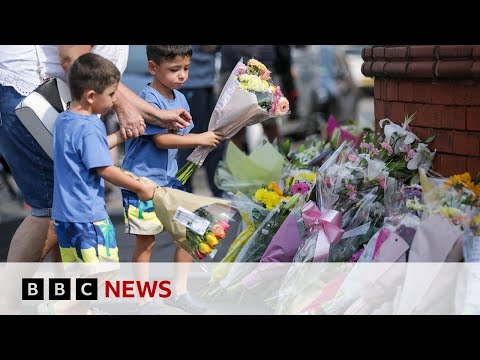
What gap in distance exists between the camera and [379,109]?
486 centimetres

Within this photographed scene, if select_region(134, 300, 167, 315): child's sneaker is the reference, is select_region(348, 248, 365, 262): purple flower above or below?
above

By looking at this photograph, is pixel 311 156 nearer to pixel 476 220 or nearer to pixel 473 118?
pixel 473 118

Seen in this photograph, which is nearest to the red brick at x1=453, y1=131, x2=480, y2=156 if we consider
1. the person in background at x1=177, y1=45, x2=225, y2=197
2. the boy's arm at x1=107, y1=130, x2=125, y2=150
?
the boy's arm at x1=107, y1=130, x2=125, y2=150

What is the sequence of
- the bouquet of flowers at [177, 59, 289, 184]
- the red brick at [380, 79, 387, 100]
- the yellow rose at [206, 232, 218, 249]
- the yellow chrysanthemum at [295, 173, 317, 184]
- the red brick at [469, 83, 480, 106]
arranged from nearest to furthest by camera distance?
the yellow rose at [206, 232, 218, 249] < the red brick at [469, 83, 480, 106] < the bouquet of flowers at [177, 59, 289, 184] < the yellow chrysanthemum at [295, 173, 317, 184] < the red brick at [380, 79, 387, 100]

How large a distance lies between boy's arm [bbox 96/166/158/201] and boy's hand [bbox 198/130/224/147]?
40 centimetres

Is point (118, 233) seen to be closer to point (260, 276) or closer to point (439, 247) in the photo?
point (260, 276)

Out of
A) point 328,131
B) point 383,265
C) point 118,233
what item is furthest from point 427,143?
point 118,233

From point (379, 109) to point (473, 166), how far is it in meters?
0.96

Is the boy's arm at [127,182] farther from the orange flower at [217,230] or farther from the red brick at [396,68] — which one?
the red brick at [396,68]

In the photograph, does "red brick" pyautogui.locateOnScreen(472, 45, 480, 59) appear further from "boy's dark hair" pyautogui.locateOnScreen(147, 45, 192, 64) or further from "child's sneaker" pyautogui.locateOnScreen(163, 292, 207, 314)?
"child's sneaker" pyautogui.locateOnScreen(163, 292, 207, 314)

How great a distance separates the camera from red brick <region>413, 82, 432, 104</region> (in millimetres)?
4277

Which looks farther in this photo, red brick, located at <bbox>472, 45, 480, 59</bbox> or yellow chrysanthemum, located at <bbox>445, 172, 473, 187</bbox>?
red brick, located at <bbox>472, 45, 480, 59</bbox>

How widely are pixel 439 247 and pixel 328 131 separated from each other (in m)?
2.66

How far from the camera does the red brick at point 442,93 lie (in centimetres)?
410
